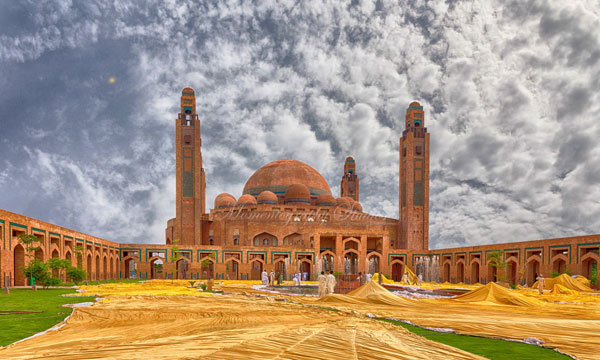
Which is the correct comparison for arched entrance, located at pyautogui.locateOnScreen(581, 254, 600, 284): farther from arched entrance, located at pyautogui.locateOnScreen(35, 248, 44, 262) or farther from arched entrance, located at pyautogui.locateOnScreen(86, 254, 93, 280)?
arched entrance, located at pyautogui.locateOnScreen(86, 254, 93, 280)

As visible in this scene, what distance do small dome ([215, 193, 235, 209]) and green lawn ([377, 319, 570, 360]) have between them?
3499cm

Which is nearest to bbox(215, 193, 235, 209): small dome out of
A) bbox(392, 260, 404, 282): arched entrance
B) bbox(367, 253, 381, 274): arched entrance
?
bbox(367, 253, 381, 274): arched entrance

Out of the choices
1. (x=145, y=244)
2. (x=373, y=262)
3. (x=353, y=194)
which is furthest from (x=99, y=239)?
(x=353, y=194)

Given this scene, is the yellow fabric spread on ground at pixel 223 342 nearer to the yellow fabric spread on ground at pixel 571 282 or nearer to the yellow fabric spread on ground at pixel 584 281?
the yellow fabric spread on ground at pixel 571 282

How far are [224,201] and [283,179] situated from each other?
6.59 metres

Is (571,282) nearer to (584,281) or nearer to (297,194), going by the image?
(584,281)

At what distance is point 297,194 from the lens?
39.6m

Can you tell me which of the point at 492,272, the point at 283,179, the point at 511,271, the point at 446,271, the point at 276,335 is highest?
the point at 283,179

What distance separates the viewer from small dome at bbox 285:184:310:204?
39.4 metres

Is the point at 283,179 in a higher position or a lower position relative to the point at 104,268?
higher

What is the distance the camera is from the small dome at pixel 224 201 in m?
39.9

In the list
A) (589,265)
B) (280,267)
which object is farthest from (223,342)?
(280,267)

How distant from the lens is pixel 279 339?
414cm

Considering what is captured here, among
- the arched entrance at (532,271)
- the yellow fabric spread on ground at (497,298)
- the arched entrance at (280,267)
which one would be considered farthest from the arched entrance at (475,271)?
the yellow fabric spread on ground at (497,298)
